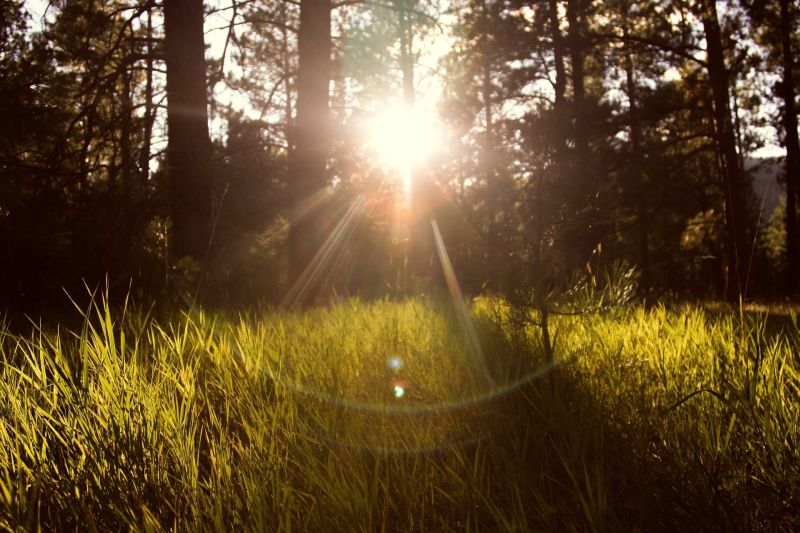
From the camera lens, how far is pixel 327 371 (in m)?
2.61

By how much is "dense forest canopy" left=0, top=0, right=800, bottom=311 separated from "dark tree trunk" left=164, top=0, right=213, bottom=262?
2cm

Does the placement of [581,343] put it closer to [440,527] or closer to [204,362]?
[440,527]

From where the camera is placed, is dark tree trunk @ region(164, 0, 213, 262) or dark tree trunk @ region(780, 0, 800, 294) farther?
dark tree trunk @ region(780, 0, 800, 294)

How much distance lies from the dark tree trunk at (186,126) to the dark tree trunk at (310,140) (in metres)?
1.53

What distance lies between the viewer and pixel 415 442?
1974 millimetres

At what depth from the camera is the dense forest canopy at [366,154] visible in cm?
422

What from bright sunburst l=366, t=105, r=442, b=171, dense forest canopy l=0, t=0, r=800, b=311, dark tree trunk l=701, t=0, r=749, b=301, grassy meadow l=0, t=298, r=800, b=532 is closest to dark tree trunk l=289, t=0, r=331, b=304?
dense forest canopy l=0, t=0, r=800, b=311

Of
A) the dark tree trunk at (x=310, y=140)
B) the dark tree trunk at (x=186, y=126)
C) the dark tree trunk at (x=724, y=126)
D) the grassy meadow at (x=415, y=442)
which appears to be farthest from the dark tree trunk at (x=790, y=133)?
the dark tree trunk at (x=186, y=126)

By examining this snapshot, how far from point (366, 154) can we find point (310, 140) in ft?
8.08

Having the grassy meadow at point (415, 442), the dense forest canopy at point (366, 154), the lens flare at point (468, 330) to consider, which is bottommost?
the grassy meadow at point (415, 442)

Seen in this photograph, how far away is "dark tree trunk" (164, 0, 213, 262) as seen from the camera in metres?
5.69

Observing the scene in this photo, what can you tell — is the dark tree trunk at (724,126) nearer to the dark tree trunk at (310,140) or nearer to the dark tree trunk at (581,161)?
the dark tree trunk at (581,161)

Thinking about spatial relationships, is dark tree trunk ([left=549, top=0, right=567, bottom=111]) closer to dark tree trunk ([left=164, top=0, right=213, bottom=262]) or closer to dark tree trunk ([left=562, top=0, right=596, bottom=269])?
dark tree trunk ([left=562, top=0, right=596, bottom=269])

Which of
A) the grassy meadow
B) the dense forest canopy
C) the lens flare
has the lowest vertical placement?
the grassy meadow
